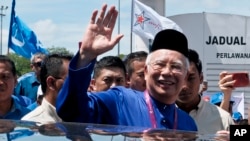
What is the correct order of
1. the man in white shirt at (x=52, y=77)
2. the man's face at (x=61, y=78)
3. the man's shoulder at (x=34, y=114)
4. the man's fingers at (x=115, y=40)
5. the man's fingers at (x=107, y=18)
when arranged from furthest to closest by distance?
the man's face at (x=61, y=78)
the man in white shirt at (x=52, y=77)
the man's shoulder at (x=34, y=114)
the man's fingers at (x=107, y=18)
the man's fingers at (x=115, y=40)

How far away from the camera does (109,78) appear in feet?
16.4

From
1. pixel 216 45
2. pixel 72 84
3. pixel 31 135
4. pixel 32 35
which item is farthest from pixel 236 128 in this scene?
pixel 216 45

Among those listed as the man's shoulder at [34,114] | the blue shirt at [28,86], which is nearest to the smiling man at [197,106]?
the man's shoulder at [34,114]

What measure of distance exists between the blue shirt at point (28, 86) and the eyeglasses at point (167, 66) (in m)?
3.88

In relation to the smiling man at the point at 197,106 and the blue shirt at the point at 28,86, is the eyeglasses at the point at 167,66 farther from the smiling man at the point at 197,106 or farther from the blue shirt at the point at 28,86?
the blue shirt at the point at 28,86

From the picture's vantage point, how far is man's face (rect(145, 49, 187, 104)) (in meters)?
3.43

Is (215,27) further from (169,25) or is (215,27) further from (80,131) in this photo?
(80,131)

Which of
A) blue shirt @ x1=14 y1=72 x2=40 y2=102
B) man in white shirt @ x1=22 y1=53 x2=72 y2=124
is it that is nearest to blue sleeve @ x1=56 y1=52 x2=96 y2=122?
man in white shirt @ x1=22 y1=53 x2=72 y2=124

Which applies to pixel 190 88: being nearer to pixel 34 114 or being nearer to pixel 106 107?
pixel 34 114

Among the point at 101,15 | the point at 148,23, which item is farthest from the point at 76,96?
the point at 148,23

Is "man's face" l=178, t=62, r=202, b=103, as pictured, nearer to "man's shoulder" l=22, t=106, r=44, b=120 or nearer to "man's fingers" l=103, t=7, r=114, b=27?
"man's shoulder" l=22, t=106, r=44, b=120

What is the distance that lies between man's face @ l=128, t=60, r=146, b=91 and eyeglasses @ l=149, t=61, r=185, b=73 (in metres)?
1.72

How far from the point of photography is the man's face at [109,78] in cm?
498

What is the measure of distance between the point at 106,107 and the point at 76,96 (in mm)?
227
